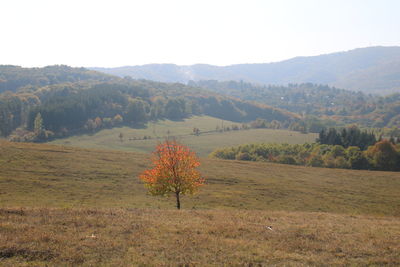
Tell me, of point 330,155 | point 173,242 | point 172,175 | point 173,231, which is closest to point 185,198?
point 172,175

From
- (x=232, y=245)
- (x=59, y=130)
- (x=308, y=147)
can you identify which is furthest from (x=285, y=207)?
(x=59, y=130)

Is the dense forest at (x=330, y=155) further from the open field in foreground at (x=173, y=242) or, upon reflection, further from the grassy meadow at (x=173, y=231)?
the open field in foreground at (x=173, y=242)

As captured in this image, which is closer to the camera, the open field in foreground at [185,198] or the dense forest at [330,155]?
the open field in foreground at [185,198]

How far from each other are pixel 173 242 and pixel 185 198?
33509 mm

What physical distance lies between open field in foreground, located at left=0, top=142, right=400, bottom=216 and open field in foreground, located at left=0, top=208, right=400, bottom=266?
2000 cm

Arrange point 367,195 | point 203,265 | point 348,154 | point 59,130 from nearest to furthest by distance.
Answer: point 203,265 < point 367,195 < point 348,154 < point 59,130

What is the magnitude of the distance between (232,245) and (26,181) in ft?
145

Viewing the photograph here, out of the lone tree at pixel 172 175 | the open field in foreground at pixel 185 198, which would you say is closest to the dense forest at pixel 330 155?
the open field in foreground at pixel 185 198

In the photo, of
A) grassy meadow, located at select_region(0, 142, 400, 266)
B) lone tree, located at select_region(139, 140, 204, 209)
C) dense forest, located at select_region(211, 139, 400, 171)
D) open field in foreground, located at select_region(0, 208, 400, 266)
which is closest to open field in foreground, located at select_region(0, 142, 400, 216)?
grassy meadow, located at select_region(0, 142, 400, 266)

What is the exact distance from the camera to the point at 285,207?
49656 mm

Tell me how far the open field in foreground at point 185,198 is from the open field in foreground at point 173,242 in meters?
20.0

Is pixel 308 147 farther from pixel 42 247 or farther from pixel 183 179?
pixel 42 247

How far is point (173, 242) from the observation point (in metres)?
19.5

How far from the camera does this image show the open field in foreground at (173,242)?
1653cm
